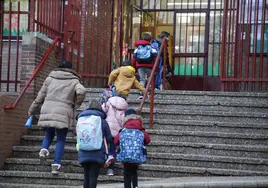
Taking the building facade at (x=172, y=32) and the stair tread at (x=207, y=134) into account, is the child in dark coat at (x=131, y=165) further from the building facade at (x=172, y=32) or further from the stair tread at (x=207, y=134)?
the building facade at (x=172, y=32)

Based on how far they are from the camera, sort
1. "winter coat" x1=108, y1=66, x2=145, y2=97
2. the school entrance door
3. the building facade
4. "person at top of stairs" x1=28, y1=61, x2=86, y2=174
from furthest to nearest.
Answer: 1. the school entrance door
2. the building facade
3. "winter coat" x1=108, y1=66, x2=145, y2=97
4. "person at top of stairs" x1=28, y1=61, x2=86, y2=174

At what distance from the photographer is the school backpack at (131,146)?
820 cm

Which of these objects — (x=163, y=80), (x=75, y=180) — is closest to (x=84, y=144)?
(x=75, y=180)

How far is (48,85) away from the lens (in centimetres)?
977

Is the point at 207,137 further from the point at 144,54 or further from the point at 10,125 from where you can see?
the point at 10,125

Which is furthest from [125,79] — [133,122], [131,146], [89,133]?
[89,133]

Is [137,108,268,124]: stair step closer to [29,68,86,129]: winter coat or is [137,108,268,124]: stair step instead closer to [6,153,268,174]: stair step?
[6,153,268,174]: stair step

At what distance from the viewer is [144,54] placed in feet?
41.1

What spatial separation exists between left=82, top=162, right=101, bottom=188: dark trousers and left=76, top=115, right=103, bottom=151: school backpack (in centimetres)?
22

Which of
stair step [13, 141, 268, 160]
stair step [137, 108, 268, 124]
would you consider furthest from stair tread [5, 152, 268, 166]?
stair step [137, 108, 268, 124]

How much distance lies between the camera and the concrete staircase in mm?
9422

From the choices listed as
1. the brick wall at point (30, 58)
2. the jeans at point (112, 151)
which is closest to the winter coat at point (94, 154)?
the jeans at point (112, 151)

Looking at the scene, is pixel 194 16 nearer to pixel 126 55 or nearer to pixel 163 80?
pixel 126 55

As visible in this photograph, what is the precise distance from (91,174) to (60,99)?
190 centimetres
